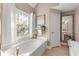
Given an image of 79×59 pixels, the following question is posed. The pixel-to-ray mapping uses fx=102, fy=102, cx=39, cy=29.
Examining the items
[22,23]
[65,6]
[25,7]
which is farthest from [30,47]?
[65,6]

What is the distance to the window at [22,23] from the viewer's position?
1.52m

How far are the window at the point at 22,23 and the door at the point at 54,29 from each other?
372mm

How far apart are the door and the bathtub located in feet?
0.42

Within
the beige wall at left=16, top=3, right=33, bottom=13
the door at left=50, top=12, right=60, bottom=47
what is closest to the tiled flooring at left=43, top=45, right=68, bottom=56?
the door at left=50, top=12, right=60, bottom=47

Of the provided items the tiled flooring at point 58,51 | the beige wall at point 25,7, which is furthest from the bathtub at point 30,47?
the beige wall at point 25,7

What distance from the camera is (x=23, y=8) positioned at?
152cm

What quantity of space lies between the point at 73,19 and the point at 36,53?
2.45 ft

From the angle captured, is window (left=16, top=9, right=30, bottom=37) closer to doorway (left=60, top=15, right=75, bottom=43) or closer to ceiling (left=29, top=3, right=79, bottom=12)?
ceiling (left=29, top=3, right=79, bottom=12)

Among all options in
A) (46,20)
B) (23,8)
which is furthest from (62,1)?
(23,8)

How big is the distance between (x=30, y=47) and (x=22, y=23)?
0.40m

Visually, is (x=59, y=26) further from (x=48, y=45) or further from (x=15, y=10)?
(x=15, y=10)

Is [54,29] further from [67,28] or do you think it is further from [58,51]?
[58,51]

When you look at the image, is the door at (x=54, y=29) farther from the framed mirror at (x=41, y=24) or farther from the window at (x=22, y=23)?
the window at (x=22, y=23)

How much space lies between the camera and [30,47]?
5.34 ft
